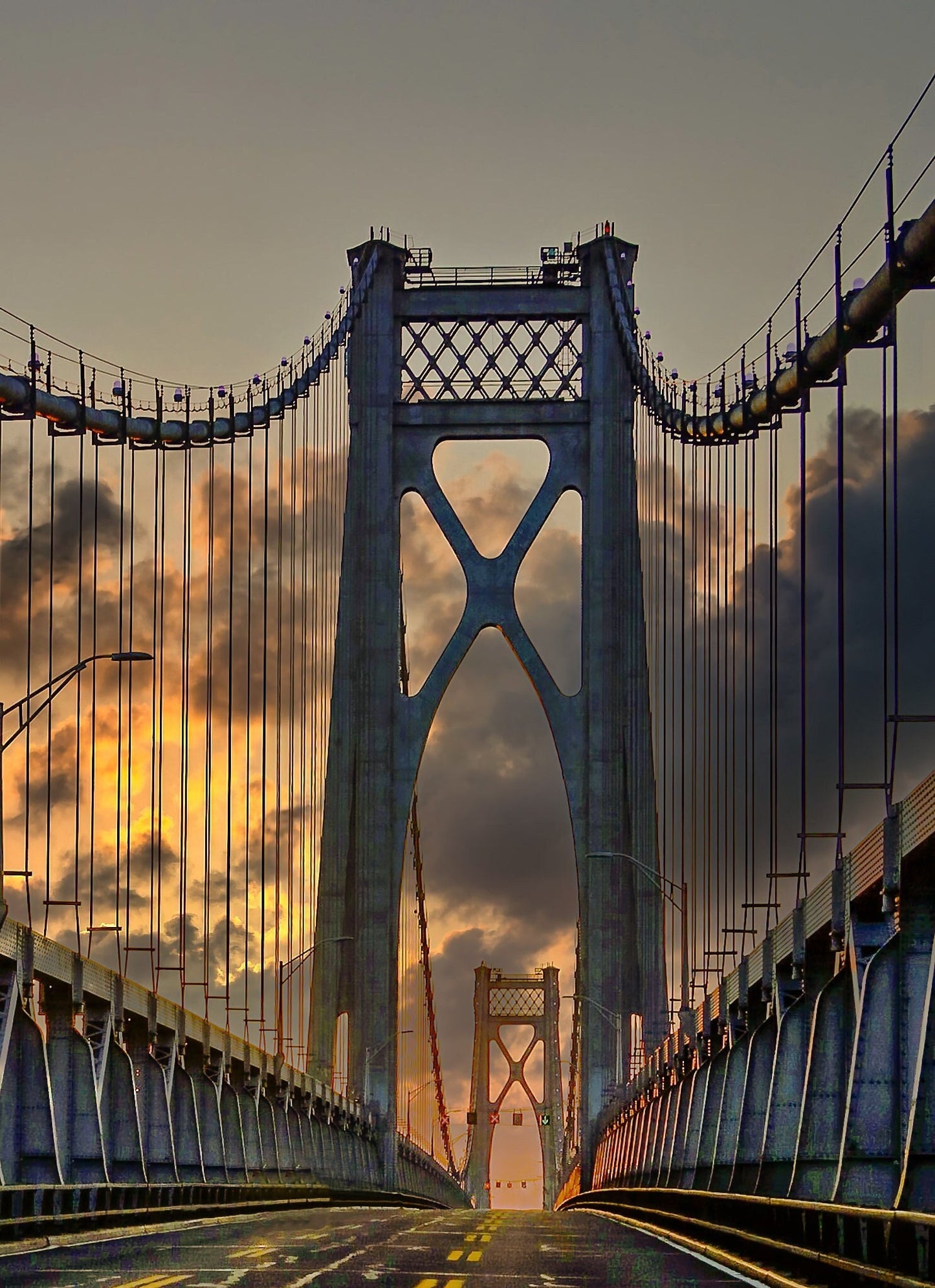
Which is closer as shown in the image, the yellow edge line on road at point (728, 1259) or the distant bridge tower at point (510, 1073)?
the yellow edge line on road at point (728, 1259)

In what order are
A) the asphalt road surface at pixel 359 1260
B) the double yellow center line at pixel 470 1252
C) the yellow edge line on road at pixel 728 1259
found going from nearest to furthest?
the double yellow center line at pixel 470 1252 < the asphalt road surface at pixel 359 1260 < the yellow edge line on road at pixel 728 1259

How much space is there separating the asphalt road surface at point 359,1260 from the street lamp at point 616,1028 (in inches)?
1472

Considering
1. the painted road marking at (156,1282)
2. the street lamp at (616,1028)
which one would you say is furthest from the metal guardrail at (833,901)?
the street lamp at (616,1028)

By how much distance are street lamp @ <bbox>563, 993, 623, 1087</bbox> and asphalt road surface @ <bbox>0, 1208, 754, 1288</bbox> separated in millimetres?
37384

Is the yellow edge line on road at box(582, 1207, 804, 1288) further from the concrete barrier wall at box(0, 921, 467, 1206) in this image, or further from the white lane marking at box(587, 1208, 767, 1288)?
the concrete barrier wall at box(0, 921, 467, 1206)

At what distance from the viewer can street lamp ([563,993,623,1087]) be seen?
2862 inches

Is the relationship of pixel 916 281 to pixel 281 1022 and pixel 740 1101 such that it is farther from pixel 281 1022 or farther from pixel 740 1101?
pixel 281 1022

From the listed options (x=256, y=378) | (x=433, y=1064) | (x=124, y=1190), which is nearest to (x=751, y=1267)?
(x=124, y=1190)

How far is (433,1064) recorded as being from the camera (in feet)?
433

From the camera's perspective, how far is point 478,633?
80250 mm

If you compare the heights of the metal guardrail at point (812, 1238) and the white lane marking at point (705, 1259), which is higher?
the metal guardrail at point (812, 1238)

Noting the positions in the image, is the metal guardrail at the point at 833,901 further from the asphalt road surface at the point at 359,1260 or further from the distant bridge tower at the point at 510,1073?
the distant bridge tower at the point at 510,1073

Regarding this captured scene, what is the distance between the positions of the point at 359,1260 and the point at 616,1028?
169ft

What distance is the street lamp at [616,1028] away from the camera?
72688mm
